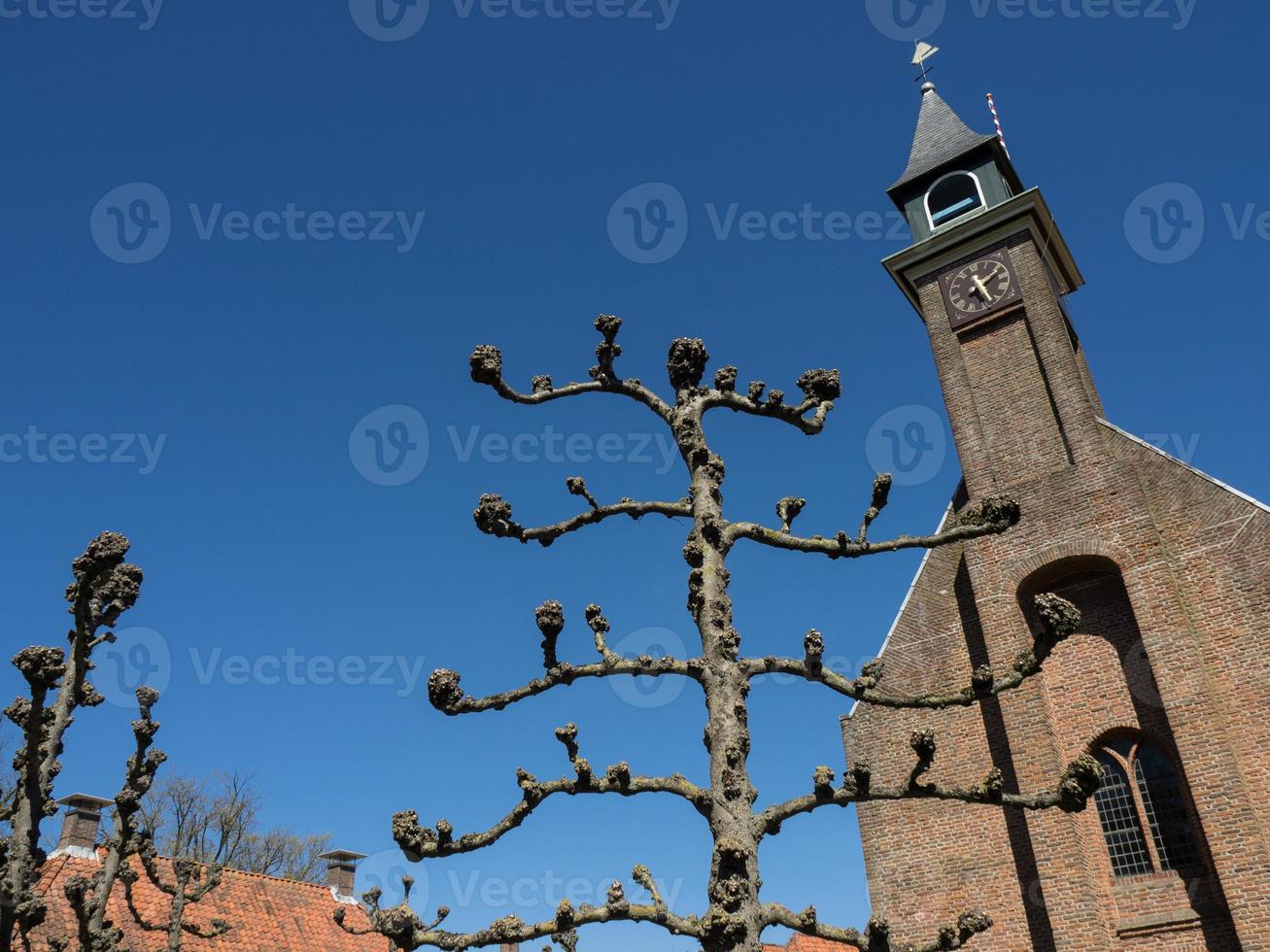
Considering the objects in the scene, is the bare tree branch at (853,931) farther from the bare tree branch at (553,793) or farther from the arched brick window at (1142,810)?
the arched brick window at (1142,810)

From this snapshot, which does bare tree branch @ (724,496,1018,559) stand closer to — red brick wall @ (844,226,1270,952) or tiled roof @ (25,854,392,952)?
red brick wall @ (844,226,1270,952)

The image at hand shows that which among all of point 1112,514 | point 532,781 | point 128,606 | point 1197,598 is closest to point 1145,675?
point 1197,598

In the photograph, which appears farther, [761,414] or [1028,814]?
[1028,814]

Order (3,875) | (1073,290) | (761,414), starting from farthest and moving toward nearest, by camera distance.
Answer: (1073,290)
(761,414)
(3,875)

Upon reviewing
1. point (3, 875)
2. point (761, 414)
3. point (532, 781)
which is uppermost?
point (761, 414)

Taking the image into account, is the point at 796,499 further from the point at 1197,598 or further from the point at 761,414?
the point at 1197,598

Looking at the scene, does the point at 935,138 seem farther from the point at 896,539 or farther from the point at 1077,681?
the point at 896,539

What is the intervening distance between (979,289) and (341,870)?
68.8ft

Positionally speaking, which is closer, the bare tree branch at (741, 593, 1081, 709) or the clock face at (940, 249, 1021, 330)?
the bare tree branch at (741, 593, 1081, 709)

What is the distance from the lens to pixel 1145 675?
14.0m

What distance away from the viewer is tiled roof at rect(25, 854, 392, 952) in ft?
55.4

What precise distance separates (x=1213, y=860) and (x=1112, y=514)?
522 cm

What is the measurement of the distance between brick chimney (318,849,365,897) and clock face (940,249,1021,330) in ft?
64.8

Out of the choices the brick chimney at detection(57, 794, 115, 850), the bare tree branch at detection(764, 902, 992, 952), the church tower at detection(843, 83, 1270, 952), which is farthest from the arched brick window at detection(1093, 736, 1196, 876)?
the brick chimney at detection(57, 794, 115, 850)
